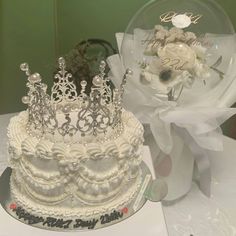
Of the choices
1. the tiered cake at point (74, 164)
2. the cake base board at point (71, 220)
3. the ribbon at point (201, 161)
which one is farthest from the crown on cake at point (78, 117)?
the ribbon at point (201, 161)

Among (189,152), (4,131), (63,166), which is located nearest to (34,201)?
(63,166)

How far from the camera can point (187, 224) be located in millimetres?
1128

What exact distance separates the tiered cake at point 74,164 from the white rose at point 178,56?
197mm

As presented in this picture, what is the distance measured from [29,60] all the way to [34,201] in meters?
1.04

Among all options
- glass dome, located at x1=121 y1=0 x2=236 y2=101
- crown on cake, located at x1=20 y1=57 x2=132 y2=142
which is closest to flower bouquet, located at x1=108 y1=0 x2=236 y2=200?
glass dome, located at x1=121 y1=0 x2=236 y2=101

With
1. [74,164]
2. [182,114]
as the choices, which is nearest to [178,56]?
[182,114]

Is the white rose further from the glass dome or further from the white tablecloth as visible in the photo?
the white tablecloth

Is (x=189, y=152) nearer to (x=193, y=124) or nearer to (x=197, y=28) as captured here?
(x=193, y=124)

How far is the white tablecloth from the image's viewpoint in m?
1.11

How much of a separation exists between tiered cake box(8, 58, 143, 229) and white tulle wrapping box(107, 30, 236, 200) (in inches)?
6.9

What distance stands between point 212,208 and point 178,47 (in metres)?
0.40

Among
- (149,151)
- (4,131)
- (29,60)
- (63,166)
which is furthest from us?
(29,60)

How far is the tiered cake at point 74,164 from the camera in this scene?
0.91m

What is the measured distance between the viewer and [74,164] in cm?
89
